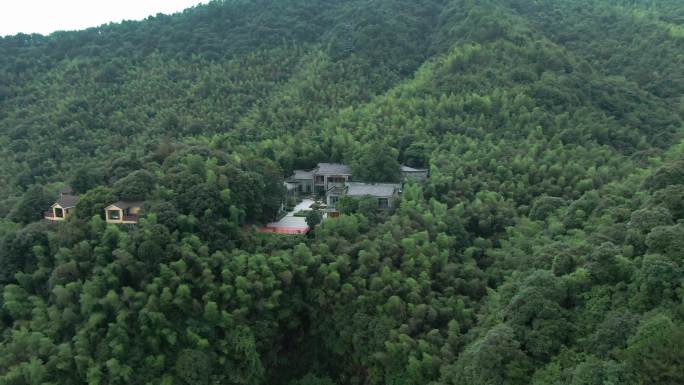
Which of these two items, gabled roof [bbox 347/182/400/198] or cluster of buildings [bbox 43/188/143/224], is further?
gabled roof [bbox 347/182/400/198]

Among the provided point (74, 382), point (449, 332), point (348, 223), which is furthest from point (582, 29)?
point (74, 382)

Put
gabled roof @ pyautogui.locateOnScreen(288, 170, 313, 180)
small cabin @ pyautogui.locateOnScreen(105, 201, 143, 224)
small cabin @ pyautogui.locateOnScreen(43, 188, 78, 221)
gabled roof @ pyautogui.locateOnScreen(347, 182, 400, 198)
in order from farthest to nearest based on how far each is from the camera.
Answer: gabled roof @ pyautogui.locateOnScreen(288, 170, 313, 180) < gabled roof @ pyautogui.locateOnScreen(347, 182, 400, 198) < small cabin @ pyautogui.locateOnScreen(43, 188, 78, 221) < small cabin @ pyautogui.locateOnScreen(105, 201, 143, 224)

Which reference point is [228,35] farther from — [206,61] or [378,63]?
[378,63]

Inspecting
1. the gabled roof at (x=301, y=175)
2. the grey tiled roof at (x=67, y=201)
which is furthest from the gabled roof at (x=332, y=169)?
the grey tiled roof at (x=67, y=201)

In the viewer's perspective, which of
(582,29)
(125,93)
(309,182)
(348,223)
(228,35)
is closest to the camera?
(348,223)

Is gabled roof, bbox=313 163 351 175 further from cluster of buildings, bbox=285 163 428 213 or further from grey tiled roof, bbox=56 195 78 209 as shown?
grey tiled roof, bbox=56 195 78 209

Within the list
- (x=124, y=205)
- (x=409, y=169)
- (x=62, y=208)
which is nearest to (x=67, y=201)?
(x=62, y=208)

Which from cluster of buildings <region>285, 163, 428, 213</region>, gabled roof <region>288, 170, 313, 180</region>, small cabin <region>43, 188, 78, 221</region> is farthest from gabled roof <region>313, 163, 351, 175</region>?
small cabin <region>43, 188, 78, 221</region>
